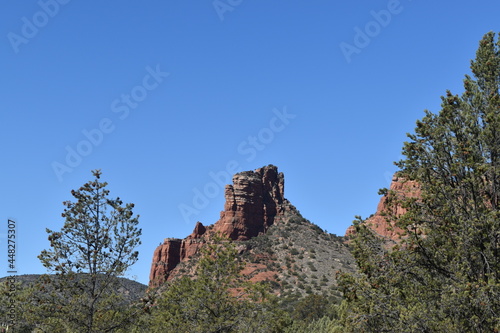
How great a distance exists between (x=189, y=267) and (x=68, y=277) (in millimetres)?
93375

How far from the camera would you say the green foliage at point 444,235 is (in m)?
11.6

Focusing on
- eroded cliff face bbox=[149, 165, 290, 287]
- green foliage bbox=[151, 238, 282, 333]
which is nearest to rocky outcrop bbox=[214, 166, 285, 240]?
eroded cliff face bbox=[149, 165, 290, 287]

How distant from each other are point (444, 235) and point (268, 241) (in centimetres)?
10170

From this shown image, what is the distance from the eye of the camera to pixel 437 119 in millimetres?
13781

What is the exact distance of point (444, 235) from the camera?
1270cm

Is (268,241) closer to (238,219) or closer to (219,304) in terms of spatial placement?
(238,219)

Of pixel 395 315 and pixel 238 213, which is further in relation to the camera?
pixel 238 213

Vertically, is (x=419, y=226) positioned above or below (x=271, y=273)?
below

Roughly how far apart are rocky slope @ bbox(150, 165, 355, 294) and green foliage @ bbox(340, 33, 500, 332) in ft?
258

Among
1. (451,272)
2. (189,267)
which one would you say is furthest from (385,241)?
(189,267)

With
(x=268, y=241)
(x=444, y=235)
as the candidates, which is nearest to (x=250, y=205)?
(x=268, y=241)

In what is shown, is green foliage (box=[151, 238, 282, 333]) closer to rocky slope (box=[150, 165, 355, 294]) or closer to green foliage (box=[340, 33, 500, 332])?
green foliage (box=[340, 33, 500, 332])

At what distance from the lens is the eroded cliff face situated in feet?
390

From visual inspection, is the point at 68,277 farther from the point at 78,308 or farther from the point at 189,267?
the point at 189,267
